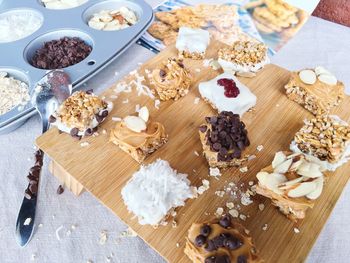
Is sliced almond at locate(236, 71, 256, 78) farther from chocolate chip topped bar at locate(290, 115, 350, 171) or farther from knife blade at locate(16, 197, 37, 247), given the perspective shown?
knife blade at locate(16, 197, 37, 247)

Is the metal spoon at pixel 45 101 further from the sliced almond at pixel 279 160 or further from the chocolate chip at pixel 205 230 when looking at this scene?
the sliced almond at pixel 279 160

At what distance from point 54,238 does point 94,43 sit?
0.78 metres

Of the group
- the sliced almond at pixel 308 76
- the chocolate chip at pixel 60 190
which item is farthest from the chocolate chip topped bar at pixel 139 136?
the sliced almond at pixel 308 76

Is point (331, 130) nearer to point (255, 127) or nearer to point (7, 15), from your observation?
point (255, 127)

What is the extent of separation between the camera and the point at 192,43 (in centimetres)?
128

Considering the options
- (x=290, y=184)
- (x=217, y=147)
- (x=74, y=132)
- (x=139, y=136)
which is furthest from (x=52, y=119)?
(x=290, y=184)

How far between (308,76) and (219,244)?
0.70 meters

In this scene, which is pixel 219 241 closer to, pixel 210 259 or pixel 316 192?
pixel 210 259

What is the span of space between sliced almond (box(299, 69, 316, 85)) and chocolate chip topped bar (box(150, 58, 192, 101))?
39 centimetres

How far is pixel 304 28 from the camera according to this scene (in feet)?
5.22

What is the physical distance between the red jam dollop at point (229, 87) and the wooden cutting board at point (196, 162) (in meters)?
0.09

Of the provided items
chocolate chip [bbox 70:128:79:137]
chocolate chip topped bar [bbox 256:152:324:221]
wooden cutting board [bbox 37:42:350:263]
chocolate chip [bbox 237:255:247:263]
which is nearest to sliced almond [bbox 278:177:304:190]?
chocolate chip topped bar [bbox 256:152:324:221]

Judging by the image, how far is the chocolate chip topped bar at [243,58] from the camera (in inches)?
48.5

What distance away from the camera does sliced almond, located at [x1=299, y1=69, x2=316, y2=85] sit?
113 cm
